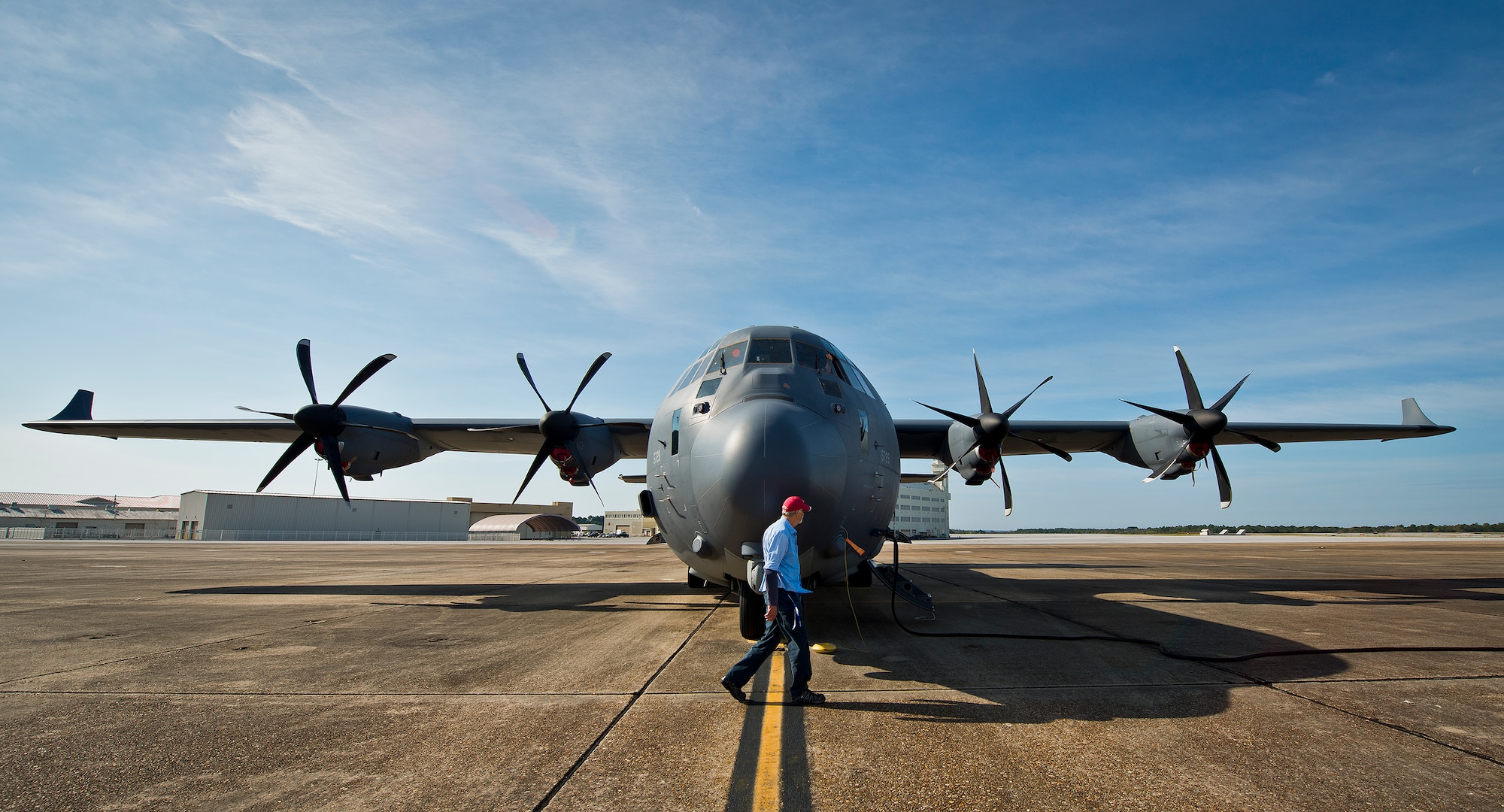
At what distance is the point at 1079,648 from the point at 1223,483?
10.4 meters

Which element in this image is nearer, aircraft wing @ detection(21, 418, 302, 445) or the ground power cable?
the ground power cable

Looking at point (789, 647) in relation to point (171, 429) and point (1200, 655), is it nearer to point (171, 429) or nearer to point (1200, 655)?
point (1200, 655)

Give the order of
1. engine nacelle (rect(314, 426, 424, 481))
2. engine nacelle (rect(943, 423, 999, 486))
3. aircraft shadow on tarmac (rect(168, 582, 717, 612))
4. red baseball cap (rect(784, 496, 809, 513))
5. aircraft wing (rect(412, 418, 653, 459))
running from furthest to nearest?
aircraft wing (rect(412, 418, 653, 459)) → engine nacelle (rect(314, 426, 424, 481)) → engine nacelle (rect(943, 423, 999, 486)) → aircraft shadow on tarmac (rect(168, 582, 717, 612)) → red baseball cap (rect(784, 496, 809, 513))

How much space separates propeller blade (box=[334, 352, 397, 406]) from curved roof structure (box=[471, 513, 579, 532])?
5713cm

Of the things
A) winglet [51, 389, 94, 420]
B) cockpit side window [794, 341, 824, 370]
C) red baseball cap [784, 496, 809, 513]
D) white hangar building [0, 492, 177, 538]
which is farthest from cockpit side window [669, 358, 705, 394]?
white hangar building [0, 492, 177, 538]

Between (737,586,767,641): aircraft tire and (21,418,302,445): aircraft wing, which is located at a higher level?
(21,418,302,445): aircraft wing

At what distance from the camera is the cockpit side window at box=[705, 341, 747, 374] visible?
309 inches

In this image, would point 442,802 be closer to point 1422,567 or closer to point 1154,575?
point 1154,575

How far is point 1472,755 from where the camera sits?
3701 mm

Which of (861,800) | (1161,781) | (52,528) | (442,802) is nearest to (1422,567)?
(1161,781)

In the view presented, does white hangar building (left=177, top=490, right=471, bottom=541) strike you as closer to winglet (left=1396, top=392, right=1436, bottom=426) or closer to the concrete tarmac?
the concrete tarmac

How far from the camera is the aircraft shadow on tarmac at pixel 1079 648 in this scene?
486 cm

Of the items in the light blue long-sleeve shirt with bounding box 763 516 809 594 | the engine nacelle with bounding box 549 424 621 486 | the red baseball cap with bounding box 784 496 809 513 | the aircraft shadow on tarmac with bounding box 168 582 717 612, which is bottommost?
the aircraft shadow on tarmac with bounding box 168 582 717 612

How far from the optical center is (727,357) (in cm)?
808
